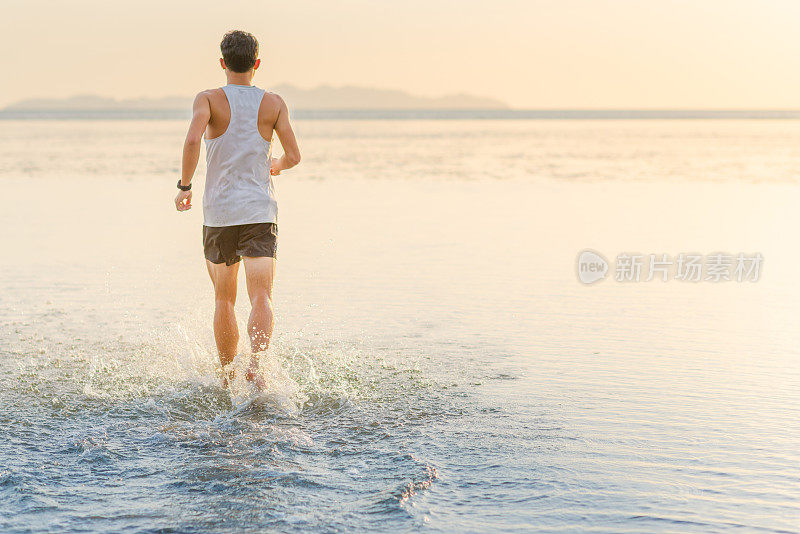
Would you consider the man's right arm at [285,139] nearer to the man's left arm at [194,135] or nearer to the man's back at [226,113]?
the man's back at [226,113]

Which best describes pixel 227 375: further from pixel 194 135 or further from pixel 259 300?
pixel 194 135

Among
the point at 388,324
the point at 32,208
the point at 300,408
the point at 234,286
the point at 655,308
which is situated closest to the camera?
the point at 300,408

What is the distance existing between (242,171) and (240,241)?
0.42 meters

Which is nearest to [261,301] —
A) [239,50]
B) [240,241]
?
[240,241]

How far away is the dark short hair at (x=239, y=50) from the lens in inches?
215

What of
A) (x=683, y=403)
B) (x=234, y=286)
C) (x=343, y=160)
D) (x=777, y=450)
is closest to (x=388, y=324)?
(x=234, y=286)

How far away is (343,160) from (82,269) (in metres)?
16.3

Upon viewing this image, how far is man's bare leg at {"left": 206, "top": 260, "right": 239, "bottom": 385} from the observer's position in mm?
5758

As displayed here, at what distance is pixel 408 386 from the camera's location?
5.84 metres

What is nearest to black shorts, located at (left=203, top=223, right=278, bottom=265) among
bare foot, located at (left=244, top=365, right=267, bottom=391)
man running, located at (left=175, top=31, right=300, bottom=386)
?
man running, located at (left=175, top=31, right=300, bottom=386)

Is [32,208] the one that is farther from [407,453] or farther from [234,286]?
[407,453]

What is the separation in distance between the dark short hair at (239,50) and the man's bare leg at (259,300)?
1142 mm

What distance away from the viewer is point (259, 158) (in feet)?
18.3

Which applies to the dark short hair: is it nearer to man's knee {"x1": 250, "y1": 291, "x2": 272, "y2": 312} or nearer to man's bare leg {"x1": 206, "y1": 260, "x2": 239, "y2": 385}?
man's bare leg {"x1": 206, "y1": 260, "x2": 239, "y2": 385}
